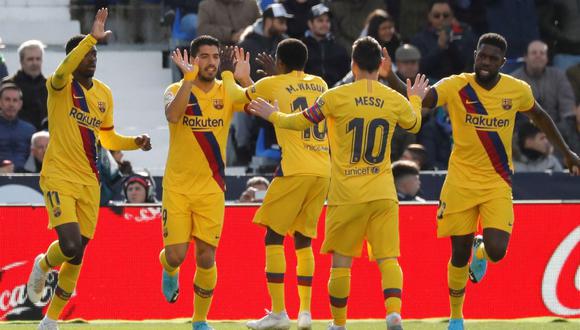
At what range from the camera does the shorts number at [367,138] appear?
1288cm

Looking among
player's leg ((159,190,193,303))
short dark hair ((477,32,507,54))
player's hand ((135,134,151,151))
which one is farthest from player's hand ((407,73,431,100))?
player's hand ((135,134,151,151))

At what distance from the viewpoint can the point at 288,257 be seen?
1623 centimetres

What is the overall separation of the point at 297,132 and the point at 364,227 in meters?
1.58

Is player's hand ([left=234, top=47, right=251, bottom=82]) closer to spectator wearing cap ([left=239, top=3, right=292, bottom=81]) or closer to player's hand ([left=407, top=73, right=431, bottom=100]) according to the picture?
player's hand ([left=407, top=73, right=431, bottom=100])

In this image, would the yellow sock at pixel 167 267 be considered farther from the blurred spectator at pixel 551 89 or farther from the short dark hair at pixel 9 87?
the blurred spectator at pixel 551 89

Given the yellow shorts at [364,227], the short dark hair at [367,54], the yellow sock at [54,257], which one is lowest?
the yellow sock at [54,257]

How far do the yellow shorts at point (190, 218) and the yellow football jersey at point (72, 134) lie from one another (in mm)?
766

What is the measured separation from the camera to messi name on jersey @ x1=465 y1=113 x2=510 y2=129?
13.8m

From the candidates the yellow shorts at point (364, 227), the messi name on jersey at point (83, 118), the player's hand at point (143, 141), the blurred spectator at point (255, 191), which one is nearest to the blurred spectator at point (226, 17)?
the blurred spectator at point (255, 191)

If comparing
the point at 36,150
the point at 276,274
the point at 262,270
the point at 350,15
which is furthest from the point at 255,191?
the point at 350,15

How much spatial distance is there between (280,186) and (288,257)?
2024mm

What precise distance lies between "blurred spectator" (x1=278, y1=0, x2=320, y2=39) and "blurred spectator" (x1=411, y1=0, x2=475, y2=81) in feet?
5.07

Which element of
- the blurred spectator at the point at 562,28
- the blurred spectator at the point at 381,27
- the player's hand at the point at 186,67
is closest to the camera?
the player's hand at the point at 186,67

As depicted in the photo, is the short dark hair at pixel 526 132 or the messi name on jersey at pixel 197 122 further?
the short dark hair at pixel 526 132
